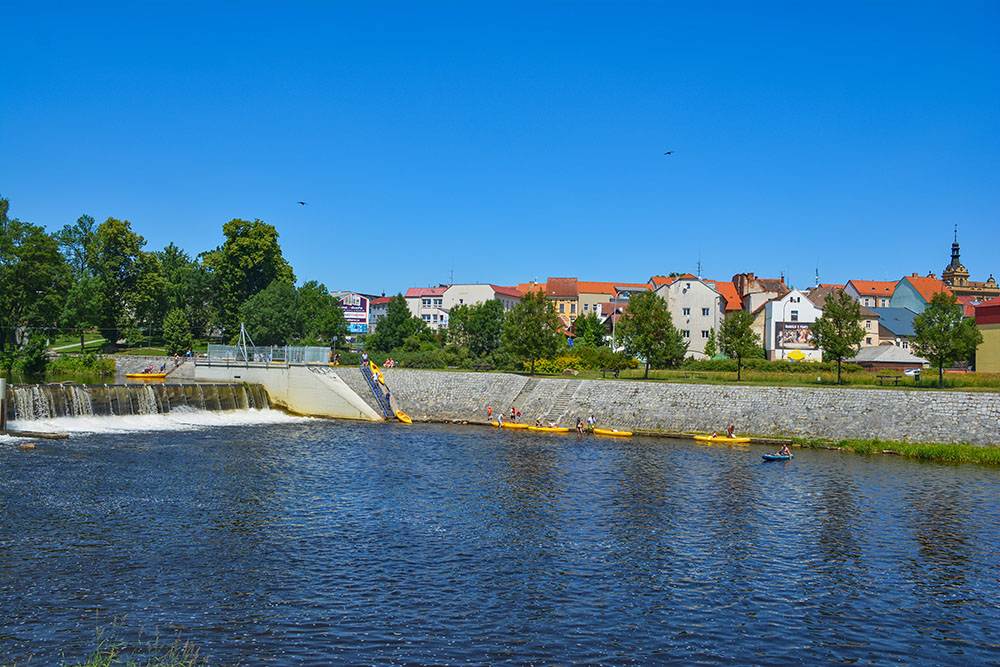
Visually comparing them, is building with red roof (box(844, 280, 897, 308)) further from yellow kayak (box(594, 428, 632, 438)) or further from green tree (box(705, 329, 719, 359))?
yellow kayak (box(594, 428, 632, 438))

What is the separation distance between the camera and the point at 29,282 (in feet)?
283

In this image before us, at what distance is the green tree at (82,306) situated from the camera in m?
92.7

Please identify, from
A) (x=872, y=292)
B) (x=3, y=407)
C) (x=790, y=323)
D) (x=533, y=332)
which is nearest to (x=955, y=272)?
(x=872, y=292)

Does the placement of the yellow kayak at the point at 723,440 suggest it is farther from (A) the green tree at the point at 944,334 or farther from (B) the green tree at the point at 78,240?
(B) the green tree at the point at 78,240

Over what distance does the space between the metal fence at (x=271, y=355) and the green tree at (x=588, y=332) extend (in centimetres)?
4848

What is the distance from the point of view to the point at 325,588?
70.7 ft

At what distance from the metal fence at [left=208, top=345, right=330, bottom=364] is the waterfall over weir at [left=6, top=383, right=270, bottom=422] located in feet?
15.2

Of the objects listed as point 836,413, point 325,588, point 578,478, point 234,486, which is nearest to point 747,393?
point 836,413

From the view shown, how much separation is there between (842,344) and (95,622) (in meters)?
57.6

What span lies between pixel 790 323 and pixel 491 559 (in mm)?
78344

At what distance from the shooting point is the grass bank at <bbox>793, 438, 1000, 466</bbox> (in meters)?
43.9

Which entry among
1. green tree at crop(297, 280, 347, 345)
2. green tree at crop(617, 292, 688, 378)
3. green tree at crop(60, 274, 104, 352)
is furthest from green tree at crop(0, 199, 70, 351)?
green tree at crop(617, 292, 688, 378)

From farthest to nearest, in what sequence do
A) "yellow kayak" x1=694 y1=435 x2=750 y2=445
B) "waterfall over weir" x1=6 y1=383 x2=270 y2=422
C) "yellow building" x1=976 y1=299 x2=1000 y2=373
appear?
1. "yellow building" x1=976 y1=299 x2=1000 y2=373
2. "yellow kayak" x1=694 y1=435 x2=750 y2=445
3. "waterfall over weir" x1=6 y1=383 x2=270 y2=422

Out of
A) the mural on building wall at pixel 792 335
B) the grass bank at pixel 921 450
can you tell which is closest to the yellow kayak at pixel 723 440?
the grass bank at pixel 921 450
